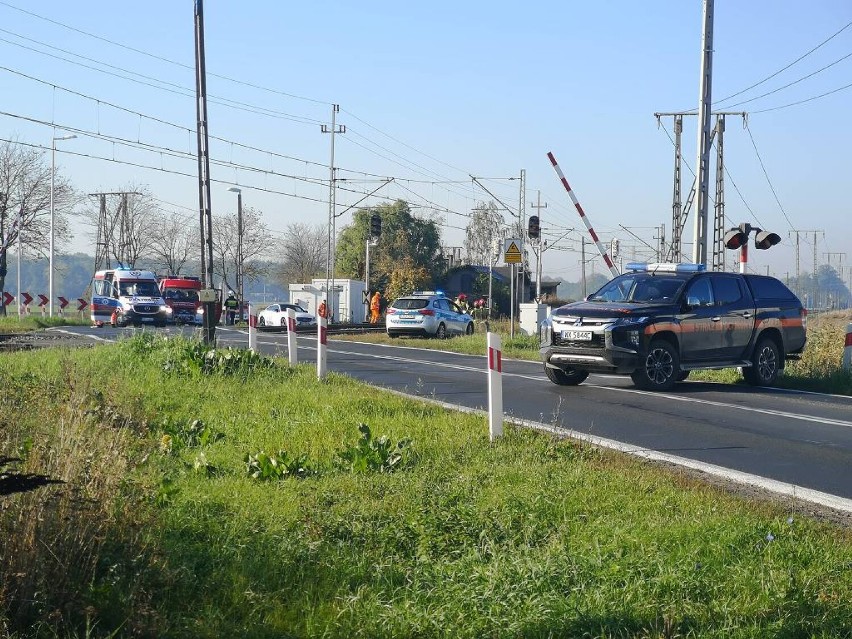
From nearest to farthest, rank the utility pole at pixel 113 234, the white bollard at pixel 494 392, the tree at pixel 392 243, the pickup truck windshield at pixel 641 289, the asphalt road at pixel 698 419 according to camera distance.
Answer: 1. the asphalt road at pixel 698 419
2. the white bollard at pixel 494 392
3. the pickup truck windshield at pixel 641 289
4. the utility pole at pixel 113 234
5. the tree at pixel 392 243

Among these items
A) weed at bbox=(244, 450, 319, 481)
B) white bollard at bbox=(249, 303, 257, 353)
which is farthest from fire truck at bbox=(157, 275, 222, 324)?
weed at bbox=(244, 450, 319, 481)

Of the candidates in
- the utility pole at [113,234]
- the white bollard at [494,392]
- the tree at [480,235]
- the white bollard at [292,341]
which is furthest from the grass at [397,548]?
the tree at [480,235]

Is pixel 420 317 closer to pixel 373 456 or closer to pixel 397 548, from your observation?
pixel 373 456

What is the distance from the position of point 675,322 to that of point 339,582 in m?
11.0

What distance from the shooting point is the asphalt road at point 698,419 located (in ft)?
28.5

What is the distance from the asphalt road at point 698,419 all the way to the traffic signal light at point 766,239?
3.71 meters

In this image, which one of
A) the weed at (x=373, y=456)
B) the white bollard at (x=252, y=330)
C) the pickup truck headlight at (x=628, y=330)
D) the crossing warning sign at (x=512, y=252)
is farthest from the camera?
the crossing warning sign at (x=512, y=252)

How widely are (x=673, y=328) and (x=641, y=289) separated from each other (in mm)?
917

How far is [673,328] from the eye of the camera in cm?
1519

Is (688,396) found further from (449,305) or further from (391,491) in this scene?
(449,305)

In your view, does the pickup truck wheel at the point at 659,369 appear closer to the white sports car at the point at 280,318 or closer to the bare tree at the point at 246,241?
the white sports car at the point at 280,318

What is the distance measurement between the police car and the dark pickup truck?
1965 centimetres

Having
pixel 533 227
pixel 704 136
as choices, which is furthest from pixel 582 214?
pixel 533 227

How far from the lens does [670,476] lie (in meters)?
7.89
